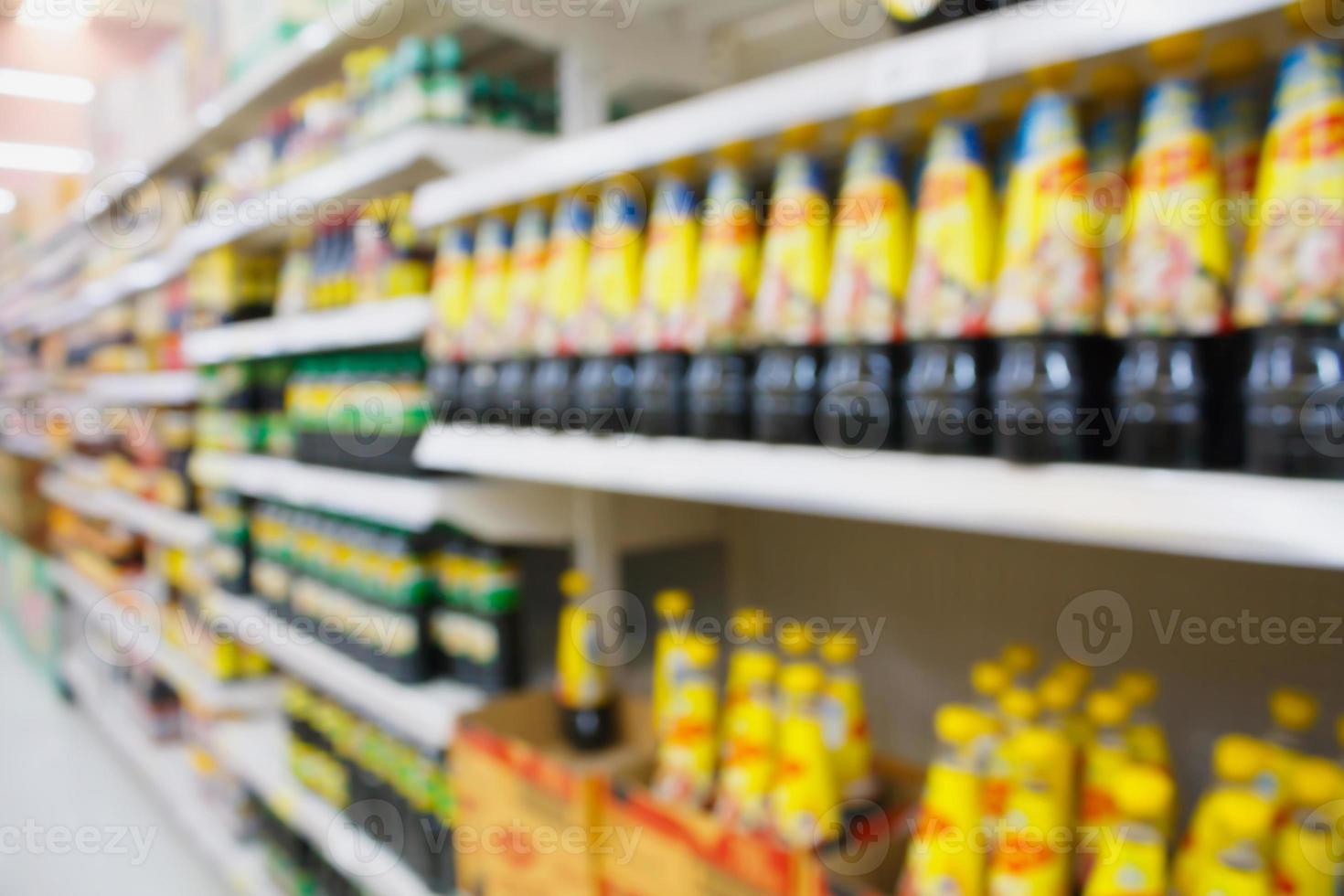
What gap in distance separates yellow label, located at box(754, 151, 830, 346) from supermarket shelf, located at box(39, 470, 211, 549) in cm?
231

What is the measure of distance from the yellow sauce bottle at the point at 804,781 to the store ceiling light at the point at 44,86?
6315 mm

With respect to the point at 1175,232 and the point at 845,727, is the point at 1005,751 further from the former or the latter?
the point at 1175,232

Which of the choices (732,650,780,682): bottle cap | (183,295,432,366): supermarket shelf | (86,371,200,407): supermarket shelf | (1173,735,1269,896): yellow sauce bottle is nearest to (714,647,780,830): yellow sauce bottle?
(732,650,780,682): bottle cap

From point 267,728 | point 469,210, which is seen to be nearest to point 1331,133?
point 469,210

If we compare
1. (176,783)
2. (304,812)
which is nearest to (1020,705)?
(304,812)

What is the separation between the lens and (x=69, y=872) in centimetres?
292

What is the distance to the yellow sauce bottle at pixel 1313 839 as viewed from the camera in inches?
29.2

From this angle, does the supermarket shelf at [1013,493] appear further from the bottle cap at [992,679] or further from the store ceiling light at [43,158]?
the store ceiling light at [43,158]

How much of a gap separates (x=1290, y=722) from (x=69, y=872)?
11.1 ft

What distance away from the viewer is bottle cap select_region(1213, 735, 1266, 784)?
2.52 ft

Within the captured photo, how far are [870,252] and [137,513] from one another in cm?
321

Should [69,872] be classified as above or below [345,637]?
below

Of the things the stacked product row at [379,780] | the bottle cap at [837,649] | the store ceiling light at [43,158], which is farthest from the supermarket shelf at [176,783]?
the store ceiling light at [43,158]

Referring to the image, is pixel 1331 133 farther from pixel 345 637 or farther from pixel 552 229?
pixel 345 637
